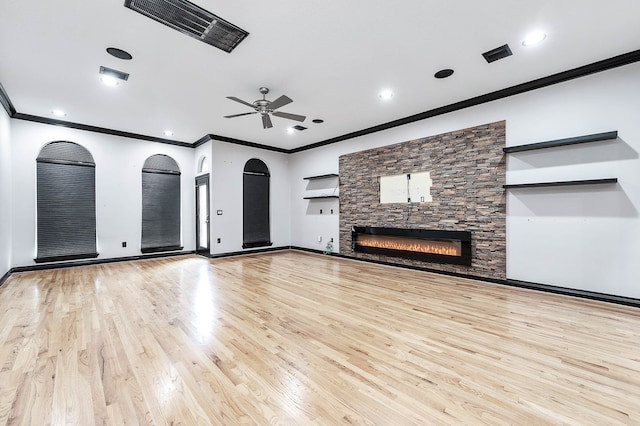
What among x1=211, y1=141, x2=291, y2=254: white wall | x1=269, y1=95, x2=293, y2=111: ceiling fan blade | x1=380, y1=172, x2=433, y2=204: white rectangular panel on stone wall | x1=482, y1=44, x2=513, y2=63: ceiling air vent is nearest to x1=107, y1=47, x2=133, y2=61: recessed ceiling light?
x1=269, y1=95, x2=293, y2=111: ceiling fan blade

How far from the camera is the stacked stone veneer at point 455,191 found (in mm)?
4500

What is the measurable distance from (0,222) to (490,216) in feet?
26.2

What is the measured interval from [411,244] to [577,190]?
2.64 m

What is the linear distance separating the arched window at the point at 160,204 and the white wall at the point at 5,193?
7.20 ft

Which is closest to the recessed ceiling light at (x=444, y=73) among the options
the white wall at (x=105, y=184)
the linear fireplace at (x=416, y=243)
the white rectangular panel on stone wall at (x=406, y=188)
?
the white rectangular panel on stone wall at (x=406, y=188)

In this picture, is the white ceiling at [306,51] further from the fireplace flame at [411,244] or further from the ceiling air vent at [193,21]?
the fireplace flame at [411,244]

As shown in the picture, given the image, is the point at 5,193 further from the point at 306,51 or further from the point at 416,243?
the point at 416,243

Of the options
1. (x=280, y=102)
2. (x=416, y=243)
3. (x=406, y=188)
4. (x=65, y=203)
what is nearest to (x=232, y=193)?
(x=65, y=203)

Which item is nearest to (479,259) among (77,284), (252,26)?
(252,26)

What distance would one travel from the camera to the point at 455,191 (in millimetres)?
4973

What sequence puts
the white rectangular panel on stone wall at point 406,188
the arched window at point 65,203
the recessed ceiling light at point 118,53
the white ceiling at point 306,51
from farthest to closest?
the arched window at point 65,203
the white rectangular panel on stone wall at point 406,188
the recessed ceiling light at point 118,53
the white ceiling at point 306,51

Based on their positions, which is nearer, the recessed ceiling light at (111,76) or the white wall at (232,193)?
the recessed ceiling light at (111,76)

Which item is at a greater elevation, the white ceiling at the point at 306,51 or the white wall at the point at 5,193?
the white ceiling at the point at 306,51

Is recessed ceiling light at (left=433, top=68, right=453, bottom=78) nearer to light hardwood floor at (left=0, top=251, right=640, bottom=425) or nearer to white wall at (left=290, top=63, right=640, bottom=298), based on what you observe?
white wall at (left=290, top=63, right=640, bottom=298)
